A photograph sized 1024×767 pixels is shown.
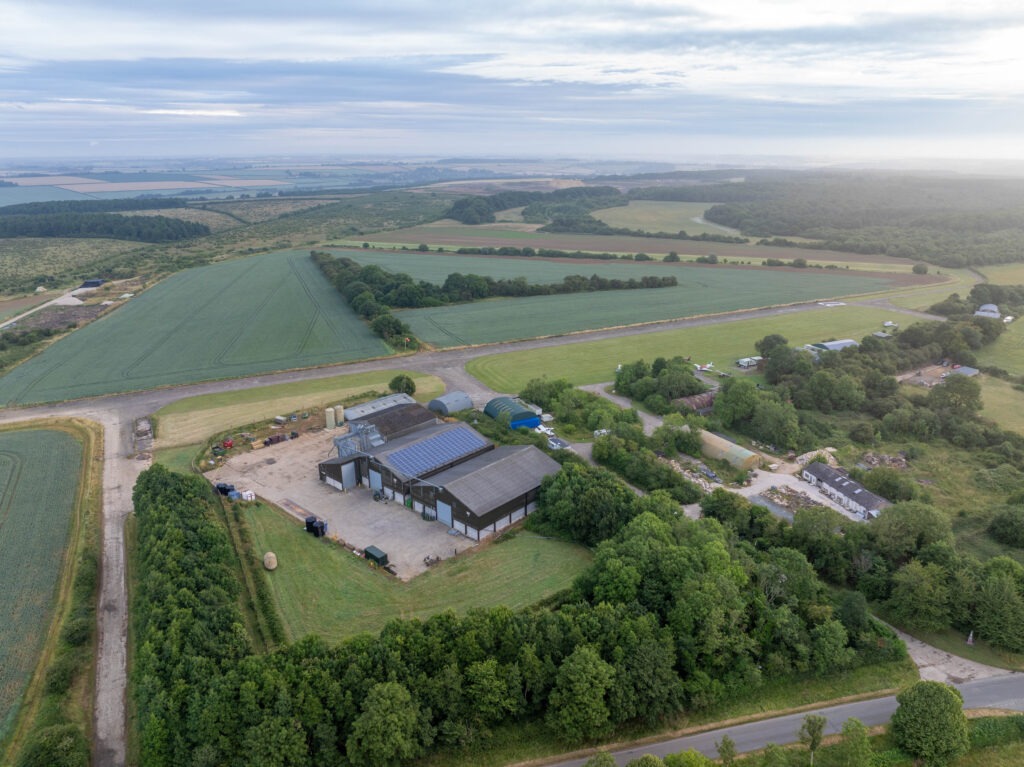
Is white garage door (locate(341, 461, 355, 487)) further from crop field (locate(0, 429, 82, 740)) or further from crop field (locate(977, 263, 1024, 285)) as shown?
crop field (locate(977, 263, 1024, 285))

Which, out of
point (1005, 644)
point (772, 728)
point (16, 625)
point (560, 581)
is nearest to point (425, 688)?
point (560, 581)

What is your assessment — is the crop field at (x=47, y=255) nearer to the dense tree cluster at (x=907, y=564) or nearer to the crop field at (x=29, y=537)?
the crop field at (x=29, y=537)

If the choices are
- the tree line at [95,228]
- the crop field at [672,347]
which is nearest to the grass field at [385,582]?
the crop field at [672,347]

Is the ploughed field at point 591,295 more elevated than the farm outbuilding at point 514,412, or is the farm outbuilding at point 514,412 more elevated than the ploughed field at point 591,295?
the ploughed field at point 591,295

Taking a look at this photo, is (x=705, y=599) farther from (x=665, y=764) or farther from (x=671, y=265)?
(x=671, y=265)

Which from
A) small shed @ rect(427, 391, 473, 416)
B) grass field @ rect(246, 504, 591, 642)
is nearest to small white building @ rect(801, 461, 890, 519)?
grass field @ rect(246, 504, 591, 642)

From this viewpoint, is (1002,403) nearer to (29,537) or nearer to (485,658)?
(485,658)

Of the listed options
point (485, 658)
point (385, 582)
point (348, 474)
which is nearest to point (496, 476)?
point (385, 582)
